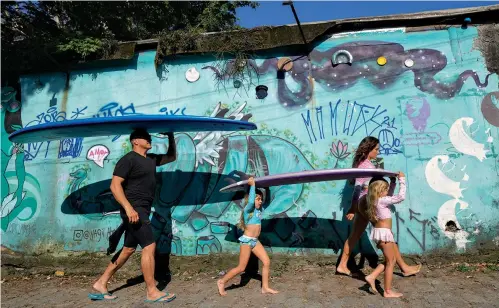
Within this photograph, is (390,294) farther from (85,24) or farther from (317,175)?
(85,24)

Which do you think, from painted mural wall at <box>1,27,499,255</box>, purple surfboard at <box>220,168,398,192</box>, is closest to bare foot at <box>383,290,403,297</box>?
painted mural wall at <box>1,27,499,255</box>

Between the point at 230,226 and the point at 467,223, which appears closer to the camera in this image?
the point at 467,223

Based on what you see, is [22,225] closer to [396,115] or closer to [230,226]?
[230,226]

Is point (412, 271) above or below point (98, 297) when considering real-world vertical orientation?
above

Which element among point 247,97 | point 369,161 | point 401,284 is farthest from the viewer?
point 247,97

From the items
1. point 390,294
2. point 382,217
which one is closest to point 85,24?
point 382,217

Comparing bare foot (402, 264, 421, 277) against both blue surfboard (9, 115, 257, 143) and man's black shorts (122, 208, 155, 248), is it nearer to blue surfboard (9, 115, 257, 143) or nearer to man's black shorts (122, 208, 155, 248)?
blue surfboard (9, 115, 257, 143)

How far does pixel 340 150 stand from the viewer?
5379 mm

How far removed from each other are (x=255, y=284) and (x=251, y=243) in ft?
2.24

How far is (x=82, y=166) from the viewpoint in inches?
234

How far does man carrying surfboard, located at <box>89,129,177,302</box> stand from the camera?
14.1ft

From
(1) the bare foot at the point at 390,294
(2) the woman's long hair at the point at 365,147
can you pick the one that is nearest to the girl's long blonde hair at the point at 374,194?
(2) the woman's long hair at the point at 365,147

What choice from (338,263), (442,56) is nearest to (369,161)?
(338,263)

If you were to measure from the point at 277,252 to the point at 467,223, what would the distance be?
7.87ft
